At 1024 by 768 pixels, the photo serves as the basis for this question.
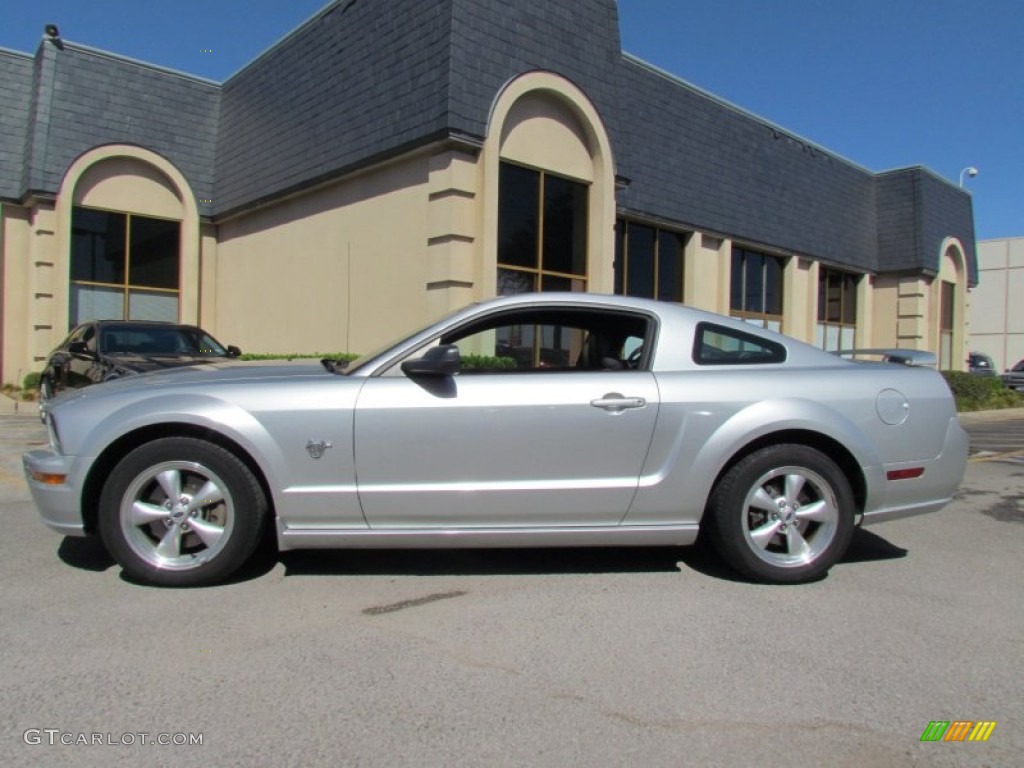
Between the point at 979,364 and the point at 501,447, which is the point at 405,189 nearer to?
the point at 501,447

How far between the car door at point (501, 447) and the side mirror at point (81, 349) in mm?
6464

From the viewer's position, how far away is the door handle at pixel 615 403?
4148 millimetres

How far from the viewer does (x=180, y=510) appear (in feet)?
13.3

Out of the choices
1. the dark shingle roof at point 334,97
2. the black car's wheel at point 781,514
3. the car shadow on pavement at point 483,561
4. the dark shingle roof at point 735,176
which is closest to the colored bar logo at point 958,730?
the black car's wheel at point 781,514

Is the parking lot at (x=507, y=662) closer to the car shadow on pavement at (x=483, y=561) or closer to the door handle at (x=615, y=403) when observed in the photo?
the car shadow on pavement at (x=483, y=561)

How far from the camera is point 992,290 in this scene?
3809 centimetres

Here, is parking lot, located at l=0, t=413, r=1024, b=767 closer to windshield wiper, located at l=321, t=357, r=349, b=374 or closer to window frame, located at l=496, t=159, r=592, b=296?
windshield wiper, located at l=321, t=357, r=349, b=374

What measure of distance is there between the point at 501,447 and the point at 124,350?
7.15 meters

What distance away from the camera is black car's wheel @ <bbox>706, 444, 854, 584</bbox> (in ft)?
14.0

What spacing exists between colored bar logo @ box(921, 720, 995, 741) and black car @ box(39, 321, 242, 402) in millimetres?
7917

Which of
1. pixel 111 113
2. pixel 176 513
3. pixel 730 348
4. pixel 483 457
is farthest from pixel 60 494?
pixel 111 113

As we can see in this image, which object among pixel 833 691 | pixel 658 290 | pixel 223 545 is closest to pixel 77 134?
pixel 658 290

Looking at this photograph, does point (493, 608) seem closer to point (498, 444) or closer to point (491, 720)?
point (498, 444)

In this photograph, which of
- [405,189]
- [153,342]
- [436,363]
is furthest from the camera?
[405,189]
